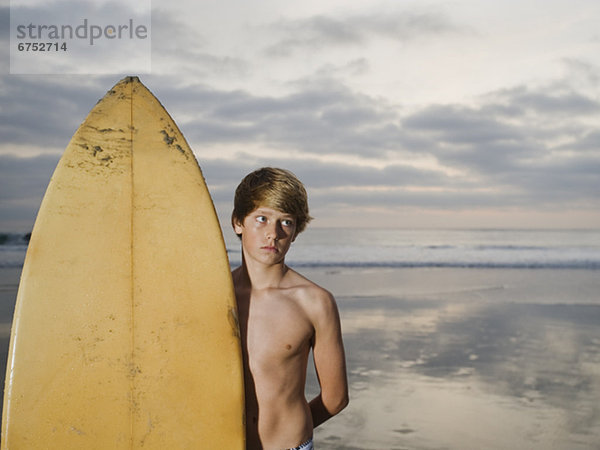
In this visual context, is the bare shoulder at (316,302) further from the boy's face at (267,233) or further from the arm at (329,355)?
the boy's face at (267,233)

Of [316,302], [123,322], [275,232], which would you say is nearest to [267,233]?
[275,232]

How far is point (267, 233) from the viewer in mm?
1771

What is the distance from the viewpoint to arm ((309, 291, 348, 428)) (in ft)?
5.80

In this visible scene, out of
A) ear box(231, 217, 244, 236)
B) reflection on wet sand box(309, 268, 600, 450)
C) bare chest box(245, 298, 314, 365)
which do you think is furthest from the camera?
reflection on wet sand box(309, 268, 600, 450)

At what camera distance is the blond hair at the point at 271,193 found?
178 centimetres

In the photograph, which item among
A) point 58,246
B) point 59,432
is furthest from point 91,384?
point 58,246

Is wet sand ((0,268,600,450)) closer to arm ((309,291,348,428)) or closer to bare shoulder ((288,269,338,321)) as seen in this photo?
arm ((309,291,348,428))

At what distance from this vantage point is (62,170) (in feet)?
6.24

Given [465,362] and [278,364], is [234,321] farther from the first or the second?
[465,362]

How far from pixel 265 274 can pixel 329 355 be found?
0.30 m

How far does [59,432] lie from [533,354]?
171 inches

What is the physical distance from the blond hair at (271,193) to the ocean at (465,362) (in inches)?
73.9

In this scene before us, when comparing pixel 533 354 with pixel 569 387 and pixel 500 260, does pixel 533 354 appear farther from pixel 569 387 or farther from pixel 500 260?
pixel 500 260

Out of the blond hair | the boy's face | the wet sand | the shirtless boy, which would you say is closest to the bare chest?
the shirtless boy
